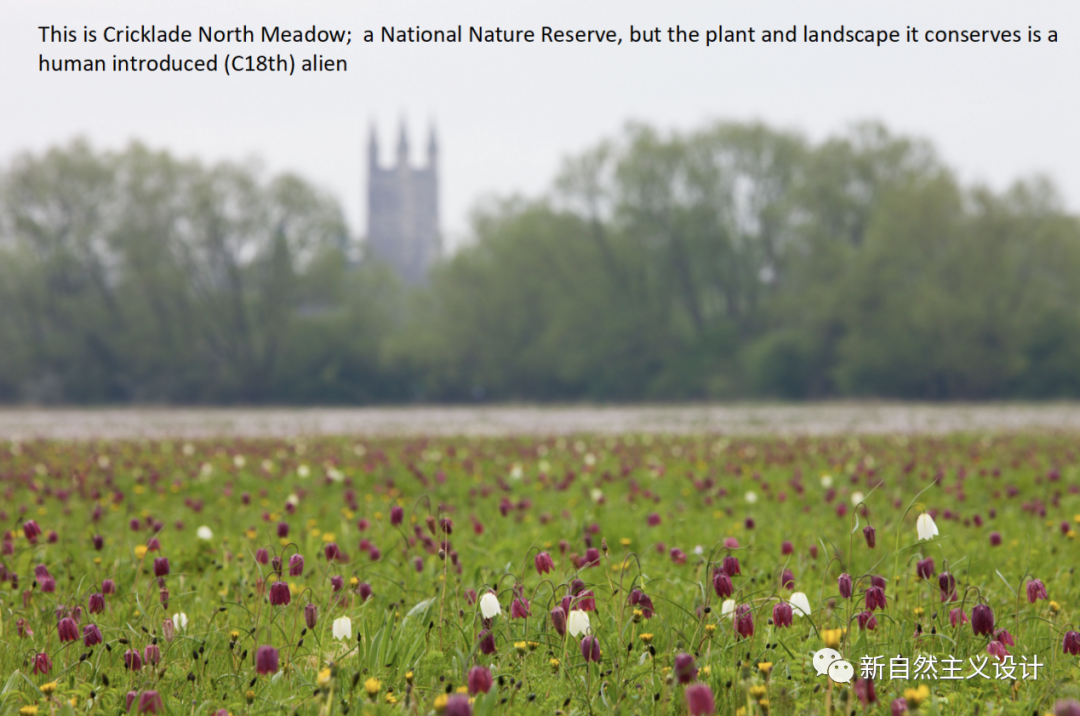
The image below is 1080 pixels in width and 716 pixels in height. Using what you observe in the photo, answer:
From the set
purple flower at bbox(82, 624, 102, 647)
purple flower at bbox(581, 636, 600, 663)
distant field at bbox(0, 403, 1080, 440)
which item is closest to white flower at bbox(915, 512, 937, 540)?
purple flower at bbox(581, 636, 600, 663)

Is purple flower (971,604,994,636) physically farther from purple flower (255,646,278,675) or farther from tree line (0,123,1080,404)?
tree line (0,123,1080,404)

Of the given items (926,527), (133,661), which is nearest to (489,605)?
(133,661)

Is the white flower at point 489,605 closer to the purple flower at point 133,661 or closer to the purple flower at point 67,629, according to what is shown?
the purple flower at point 133,661

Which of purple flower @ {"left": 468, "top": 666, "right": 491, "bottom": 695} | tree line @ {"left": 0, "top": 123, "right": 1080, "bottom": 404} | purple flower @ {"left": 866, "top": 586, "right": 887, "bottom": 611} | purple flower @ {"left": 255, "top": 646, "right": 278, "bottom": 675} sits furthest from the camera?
tree line @ {"left": 0, "top": 123, "right": 1080, "bottom": 404}

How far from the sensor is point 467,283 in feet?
133

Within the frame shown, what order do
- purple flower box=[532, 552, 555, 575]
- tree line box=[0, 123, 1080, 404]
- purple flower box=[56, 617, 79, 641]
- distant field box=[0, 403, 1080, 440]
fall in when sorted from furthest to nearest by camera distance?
tree line box=[0, 123, 1080, 404] → distant field box=[0, 403, 1080, 440] → purple flower box=[532, 552, 555, 575] → purple flower box=[56, 617, 79, 641]

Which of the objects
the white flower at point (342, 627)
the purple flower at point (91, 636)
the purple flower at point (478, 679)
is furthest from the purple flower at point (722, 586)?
the purple flower at point (91, 636)

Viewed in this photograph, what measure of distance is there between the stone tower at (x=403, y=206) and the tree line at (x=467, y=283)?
322 ft

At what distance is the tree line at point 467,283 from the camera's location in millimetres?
37188

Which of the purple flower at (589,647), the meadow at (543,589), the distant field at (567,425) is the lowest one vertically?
the distant field at (567,425)

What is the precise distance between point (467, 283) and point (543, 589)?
36625mm

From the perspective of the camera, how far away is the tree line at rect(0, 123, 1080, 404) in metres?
37.2

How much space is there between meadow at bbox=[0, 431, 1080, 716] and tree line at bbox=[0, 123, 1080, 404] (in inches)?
1146

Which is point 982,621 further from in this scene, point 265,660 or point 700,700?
point 265,660
